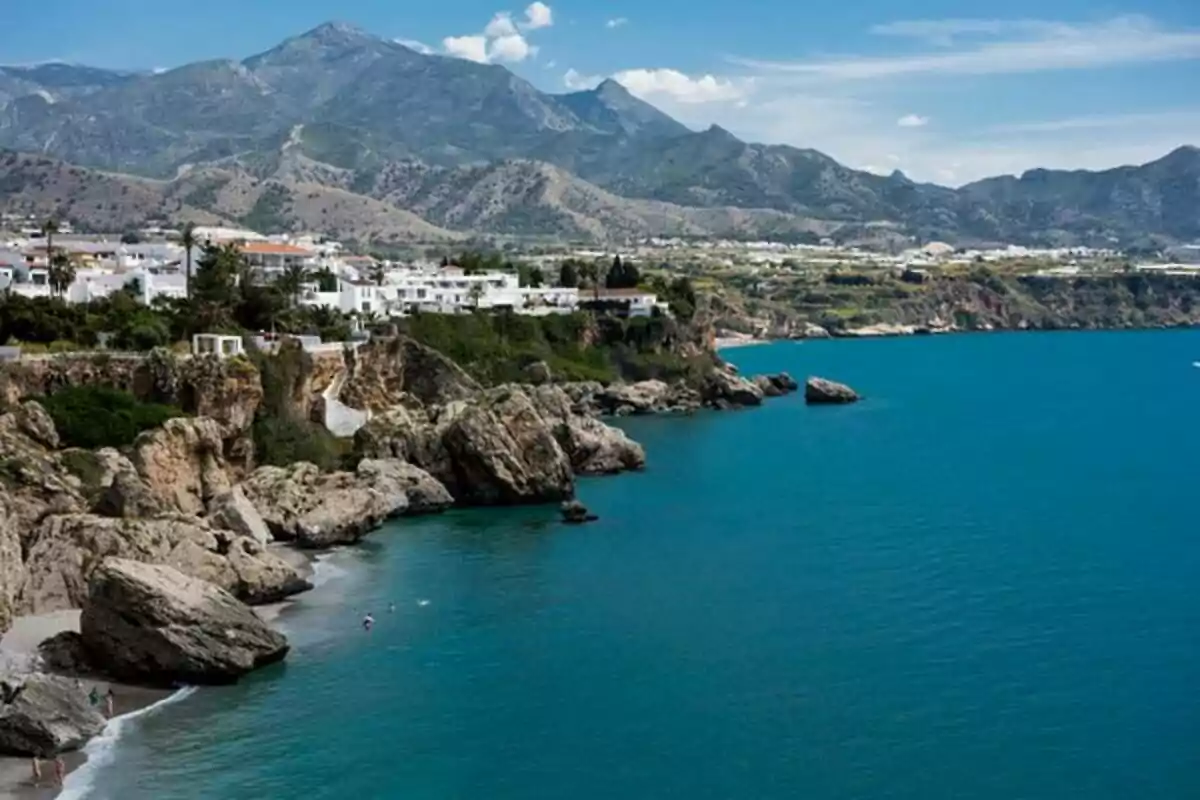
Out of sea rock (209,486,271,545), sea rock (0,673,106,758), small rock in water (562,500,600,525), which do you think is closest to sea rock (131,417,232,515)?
sea rock (209,486,271,545)

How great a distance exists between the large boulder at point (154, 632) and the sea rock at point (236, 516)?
9.35m

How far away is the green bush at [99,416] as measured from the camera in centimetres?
4806

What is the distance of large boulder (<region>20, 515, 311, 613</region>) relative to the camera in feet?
127

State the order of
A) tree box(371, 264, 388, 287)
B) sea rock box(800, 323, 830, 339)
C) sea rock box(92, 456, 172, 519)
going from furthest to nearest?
sea rock box(800, 323, 830, 339), tree box(371, 264, 388, 287), sea rock box(92, 456, 172, 519)

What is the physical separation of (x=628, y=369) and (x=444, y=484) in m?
40.8

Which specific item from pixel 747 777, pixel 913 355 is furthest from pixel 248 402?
pixel 913 355

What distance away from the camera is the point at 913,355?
153250mm

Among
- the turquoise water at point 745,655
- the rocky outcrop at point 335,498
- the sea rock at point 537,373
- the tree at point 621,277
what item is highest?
the tree at point 621,277

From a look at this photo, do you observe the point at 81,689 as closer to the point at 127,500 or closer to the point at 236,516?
the point at 127,500

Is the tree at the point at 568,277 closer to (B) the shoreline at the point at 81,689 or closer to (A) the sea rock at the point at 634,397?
(A) the sea rock at the point at 634,397

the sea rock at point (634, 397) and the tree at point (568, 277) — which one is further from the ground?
the tree at point (568, 277)

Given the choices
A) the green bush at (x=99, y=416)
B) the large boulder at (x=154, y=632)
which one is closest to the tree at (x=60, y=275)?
the green bush at (x=99, y=416)

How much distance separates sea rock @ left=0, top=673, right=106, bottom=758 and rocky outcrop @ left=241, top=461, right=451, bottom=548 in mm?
18129

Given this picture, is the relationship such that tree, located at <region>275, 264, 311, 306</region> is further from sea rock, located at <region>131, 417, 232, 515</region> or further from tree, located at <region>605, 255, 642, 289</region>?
tree, located at <region>605, 255, 642, 289</region>
